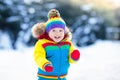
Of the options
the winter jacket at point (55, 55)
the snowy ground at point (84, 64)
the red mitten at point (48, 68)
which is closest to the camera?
the red mitten at point (48, 68)

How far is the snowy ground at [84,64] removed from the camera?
3.74 metres

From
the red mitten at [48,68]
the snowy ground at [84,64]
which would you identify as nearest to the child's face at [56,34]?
the red mitten at [48,68]

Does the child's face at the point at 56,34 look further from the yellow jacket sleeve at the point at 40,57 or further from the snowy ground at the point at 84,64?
the snowy ground at the point at 84,64

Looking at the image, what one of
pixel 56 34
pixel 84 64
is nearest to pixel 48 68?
pixel 56 34

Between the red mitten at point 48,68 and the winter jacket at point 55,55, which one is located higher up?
the winter jacket at point 55,55

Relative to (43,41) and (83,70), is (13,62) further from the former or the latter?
(43,41)

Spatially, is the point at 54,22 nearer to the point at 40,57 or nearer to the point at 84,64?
the point at 40,57

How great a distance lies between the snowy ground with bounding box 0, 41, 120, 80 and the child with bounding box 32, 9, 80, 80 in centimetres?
96

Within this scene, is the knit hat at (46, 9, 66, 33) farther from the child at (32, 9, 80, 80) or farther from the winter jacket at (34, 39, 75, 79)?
the winter jacket at (34, 39, 75, 79)

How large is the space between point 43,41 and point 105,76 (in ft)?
4.31

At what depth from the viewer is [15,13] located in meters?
5.18

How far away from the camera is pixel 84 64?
4.49 metres

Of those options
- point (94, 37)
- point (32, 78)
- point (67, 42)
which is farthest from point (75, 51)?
point (94, 37)

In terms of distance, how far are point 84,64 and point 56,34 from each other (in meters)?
1.88
